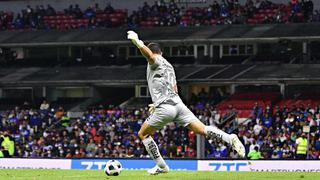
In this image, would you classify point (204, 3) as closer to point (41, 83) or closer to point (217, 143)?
point (41, 83)

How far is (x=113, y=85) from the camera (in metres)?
53.8

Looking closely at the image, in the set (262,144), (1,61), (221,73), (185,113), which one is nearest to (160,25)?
(221,73)

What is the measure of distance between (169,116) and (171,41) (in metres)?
34.6

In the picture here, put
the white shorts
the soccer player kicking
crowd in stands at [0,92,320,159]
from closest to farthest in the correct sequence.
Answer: the soccer player kicking → the white shorts → crowd in stands at [0,92,320,159]

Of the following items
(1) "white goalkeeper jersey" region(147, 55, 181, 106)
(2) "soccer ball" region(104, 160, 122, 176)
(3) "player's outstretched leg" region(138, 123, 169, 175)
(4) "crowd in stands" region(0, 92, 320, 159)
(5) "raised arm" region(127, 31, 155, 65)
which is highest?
(5) "raised arm" region(127, 31, 155, 65)

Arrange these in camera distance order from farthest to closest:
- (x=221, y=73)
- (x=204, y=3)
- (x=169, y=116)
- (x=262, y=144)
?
1. (x=204, y=3)
2. (x=221, y=73)
3. (x=262, y=144)
4. (x=169, y=116)

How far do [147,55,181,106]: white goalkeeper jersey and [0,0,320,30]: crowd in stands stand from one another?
3495cm

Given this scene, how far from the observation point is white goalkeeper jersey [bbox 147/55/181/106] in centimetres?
1738

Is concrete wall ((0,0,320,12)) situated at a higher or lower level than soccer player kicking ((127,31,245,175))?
lower

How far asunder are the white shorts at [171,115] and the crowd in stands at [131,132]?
725 inches

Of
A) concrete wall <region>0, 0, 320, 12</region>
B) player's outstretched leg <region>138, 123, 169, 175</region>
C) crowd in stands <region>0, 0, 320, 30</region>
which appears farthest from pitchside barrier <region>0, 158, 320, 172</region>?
concrete wall <region>0, 0, 320, 12</region>

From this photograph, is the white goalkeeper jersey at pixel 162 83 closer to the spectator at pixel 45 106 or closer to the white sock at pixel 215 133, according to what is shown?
the white sock at pixel 215 133

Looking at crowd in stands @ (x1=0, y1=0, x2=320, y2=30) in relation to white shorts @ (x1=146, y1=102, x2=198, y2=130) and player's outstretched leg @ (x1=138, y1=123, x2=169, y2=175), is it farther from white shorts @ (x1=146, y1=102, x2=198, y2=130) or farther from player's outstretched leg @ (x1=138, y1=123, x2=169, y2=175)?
white shorts @ (x1=146, y1=102, x2=198, y2=130)

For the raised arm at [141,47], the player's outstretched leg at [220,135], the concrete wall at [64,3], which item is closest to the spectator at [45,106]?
the concrete wall at [64,3]
